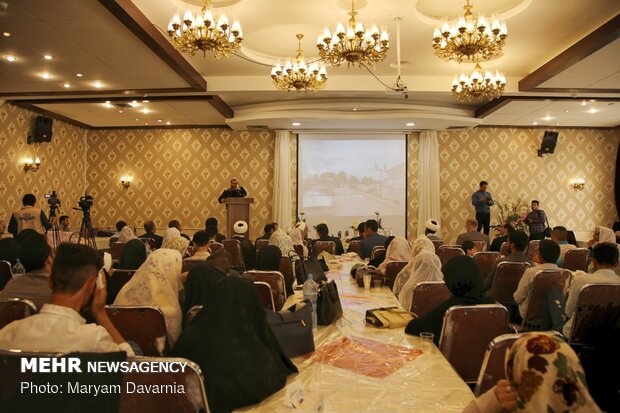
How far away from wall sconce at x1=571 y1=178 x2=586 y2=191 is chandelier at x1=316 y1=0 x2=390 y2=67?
10121 mm

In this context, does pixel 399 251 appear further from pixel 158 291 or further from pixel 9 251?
pixel 9 251

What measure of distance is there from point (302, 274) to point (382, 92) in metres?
6.61

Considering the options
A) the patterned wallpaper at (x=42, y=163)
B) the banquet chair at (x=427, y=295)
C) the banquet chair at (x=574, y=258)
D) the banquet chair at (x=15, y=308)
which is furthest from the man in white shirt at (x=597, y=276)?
the patterned wallpaper at (x=42, y=163)

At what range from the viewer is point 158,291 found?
3.19m

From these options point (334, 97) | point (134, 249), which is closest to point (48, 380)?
point (134, 249)

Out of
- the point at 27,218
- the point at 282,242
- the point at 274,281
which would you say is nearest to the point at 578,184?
the point at 282,242

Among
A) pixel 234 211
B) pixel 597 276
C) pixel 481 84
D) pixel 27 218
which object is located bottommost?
pixel 597 276

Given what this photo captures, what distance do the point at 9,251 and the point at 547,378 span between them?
535 cm

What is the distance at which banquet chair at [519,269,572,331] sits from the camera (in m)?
4.02

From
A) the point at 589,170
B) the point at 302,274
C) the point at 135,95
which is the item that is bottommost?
the point at 302,274

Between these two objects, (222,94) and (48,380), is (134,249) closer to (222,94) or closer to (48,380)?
(48,380)

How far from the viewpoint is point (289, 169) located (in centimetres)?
1368

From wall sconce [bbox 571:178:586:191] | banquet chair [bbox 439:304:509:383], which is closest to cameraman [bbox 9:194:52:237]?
banquet chair [bbox 439:304:509:383]

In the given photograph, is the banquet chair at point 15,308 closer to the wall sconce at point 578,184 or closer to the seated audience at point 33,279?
the seated audience at point 33,279
